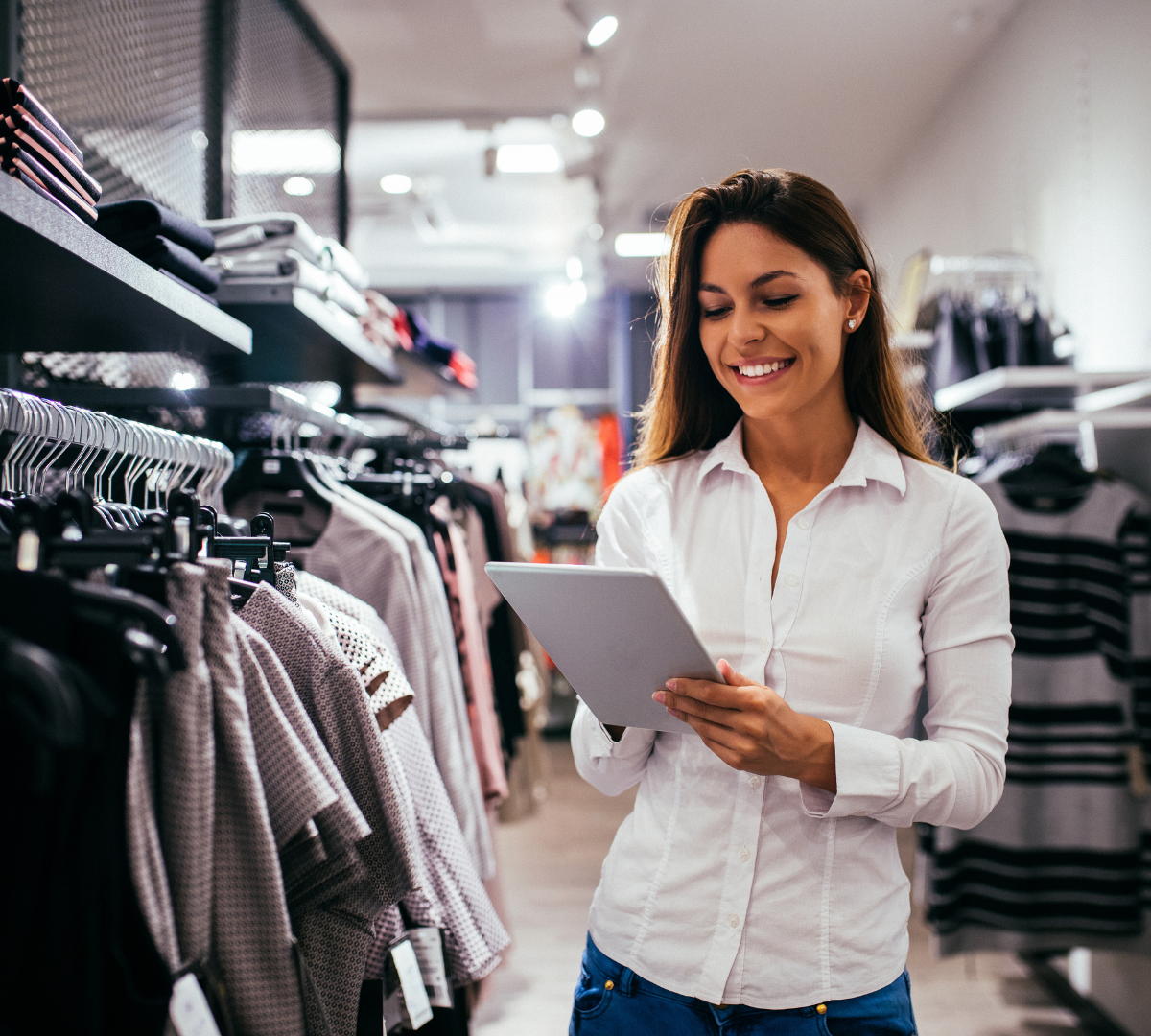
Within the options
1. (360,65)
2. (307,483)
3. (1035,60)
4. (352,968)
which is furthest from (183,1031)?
(360,65)

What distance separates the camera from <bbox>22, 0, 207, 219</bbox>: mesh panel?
1739 mm

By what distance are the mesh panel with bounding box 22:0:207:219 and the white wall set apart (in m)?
2.54

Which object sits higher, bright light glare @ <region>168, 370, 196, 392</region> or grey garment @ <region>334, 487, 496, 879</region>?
bright light glare @ <region>168, 370, 196, 392</region>

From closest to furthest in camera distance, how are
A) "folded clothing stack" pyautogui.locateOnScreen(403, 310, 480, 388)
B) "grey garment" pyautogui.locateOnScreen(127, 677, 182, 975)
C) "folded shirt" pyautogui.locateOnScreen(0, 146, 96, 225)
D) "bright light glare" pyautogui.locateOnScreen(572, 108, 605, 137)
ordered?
"grey garment" pyautogui.locateOnScreen(127, 677, 182, 975)
"folded shirt" pyautogui.locateOnScreen(0, 146, 96, 225)
"folded clothing stack" pyautogui.locateOnScreen(403, 310, 480, 388)
"bright light glare" pyautogui.locateOnScreen(572, 108, 605, 137)

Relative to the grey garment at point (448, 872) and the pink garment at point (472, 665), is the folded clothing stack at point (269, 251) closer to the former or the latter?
the pink garment at point (472, 665)

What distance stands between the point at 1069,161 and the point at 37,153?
3.02m

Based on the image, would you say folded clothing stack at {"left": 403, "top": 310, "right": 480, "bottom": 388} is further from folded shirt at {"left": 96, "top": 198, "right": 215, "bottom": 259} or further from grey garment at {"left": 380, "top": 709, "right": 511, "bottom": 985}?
grey garment at {"left": 380, "top": 709, "right": 511, "bottom": 985}

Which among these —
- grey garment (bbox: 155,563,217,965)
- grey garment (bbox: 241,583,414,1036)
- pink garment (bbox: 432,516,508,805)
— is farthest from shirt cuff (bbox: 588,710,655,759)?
pink garment (bbox: 432,516,508,805)

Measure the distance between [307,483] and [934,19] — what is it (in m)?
3.13

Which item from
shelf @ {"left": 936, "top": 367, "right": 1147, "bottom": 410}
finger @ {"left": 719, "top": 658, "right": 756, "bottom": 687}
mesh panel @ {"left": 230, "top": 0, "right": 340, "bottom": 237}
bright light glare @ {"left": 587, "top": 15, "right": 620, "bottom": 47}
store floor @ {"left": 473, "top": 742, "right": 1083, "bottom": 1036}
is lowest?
store floor @ {"left": 473, "top": 742, "right": 1083, "bottom": 1036}

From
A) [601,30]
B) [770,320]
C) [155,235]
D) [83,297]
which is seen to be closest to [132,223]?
[155,235]

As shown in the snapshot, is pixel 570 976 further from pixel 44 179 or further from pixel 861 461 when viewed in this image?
pixel 44 179

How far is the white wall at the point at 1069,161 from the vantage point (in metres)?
2.61

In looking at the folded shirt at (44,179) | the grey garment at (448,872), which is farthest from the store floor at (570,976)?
the folded shirt at (44,179)
